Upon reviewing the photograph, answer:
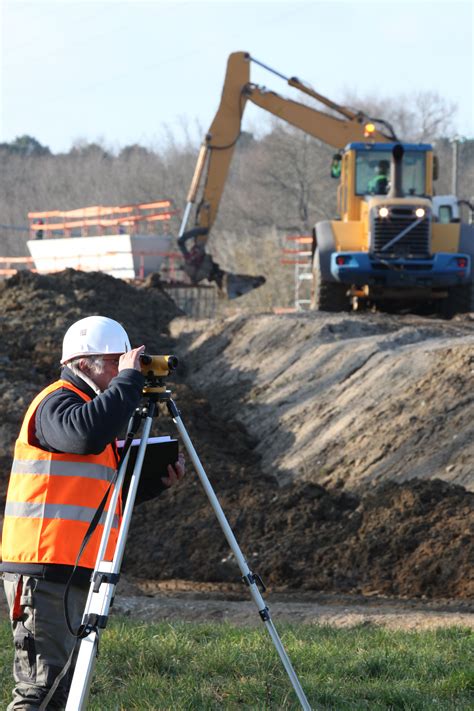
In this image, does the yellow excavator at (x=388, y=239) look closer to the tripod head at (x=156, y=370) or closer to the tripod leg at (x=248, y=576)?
the tripod leg at (x=248, y=576)

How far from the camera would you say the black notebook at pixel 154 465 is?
15.6ft

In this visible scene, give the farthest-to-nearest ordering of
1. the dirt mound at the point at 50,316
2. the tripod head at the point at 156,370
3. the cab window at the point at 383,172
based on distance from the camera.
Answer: the cab window at the point at 383,172, the dirt mound at the point at 50,316, the tripod head at the point at 156,370

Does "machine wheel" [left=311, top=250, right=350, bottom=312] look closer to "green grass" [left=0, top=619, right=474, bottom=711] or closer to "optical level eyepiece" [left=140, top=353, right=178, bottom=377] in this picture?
"green grass" [left=0, top=619, right=474, bottom=711]

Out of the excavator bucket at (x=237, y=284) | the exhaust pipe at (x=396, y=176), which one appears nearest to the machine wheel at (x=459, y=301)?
the exhaust pipe at (x=396, y=176)

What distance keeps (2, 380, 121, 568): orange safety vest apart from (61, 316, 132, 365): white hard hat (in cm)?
30

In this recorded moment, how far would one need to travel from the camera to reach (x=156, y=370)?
4.47m

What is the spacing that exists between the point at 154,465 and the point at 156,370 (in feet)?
1.69

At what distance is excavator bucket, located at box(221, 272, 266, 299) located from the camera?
2617 centimetres

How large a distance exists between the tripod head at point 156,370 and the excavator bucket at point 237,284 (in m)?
21.7

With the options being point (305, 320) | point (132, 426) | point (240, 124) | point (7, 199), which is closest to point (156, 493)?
point (132, 426)

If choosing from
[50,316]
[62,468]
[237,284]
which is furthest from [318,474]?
[237,284]

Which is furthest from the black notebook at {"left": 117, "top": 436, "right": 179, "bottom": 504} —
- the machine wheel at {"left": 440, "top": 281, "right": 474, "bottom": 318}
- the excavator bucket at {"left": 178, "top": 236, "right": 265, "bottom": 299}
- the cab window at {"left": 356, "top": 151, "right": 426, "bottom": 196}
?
the excavator bucket at {"left": 178, "top": 236, "right": 265, "bottom": 299}

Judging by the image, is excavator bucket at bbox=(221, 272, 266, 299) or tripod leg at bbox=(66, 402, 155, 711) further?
excavator bucket at bbox=(221, 272, 266, 299)

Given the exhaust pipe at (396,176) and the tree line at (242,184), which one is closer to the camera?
the exhaust pipe at (396,176)
